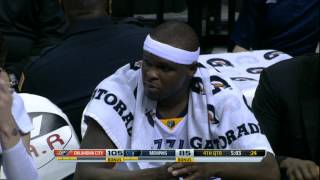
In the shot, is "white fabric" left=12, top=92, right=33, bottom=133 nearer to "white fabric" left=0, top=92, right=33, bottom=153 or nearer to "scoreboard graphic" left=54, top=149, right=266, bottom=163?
"white fabric" left=0, top=92, right=33, bottom=153

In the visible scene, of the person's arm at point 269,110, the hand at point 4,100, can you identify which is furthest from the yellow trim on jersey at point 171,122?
the hand at point 4,100

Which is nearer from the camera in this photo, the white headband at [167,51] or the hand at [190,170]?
the hand at [190,170]

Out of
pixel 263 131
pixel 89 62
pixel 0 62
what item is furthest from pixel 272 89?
pixel 0 62

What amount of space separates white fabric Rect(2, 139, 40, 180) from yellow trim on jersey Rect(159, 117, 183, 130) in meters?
0.61

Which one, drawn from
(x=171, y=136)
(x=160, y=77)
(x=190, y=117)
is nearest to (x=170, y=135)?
(x=171, y=136)

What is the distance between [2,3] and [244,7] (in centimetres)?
152

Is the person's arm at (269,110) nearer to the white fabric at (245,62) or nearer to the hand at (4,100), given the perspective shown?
the white fabric at (245,62)

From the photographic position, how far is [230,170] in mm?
2869

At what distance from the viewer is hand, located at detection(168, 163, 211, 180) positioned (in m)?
2.68

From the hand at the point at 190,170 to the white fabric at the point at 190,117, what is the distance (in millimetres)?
268

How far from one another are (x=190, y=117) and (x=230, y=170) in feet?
0.98

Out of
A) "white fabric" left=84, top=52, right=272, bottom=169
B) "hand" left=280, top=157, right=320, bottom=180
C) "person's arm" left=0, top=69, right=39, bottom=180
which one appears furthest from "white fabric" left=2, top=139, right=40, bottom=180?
"hand" left=280, top=157, right=320, bottom=180

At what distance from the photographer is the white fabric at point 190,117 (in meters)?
2.98

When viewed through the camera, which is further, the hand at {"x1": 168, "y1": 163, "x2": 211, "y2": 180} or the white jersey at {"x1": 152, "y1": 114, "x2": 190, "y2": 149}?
the white jersey at {"x1": 152, "y1": 114, "x2": 190, "y2": 149}
